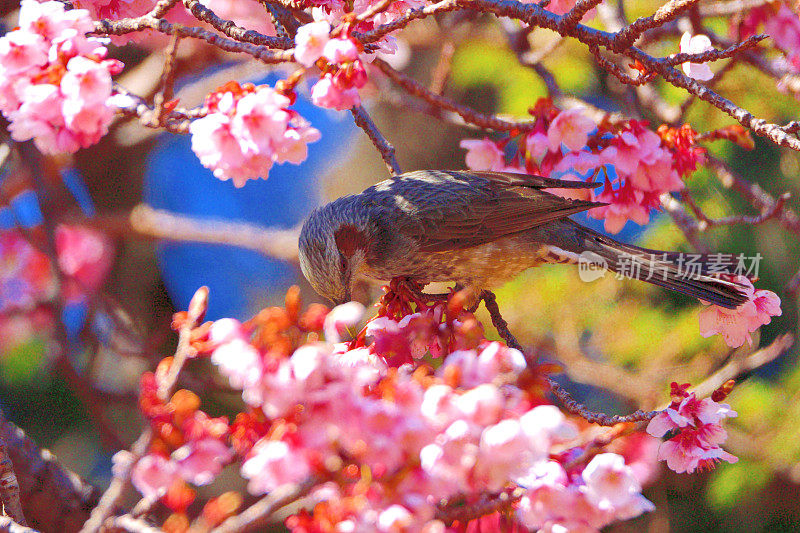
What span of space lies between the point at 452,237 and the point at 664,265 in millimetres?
817

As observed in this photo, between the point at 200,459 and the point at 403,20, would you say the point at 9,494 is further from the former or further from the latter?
the point at 403,20

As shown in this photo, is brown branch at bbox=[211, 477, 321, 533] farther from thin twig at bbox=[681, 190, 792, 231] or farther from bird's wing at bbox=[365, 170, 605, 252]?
thin twig at bbox=[681, 190, 792, 231]

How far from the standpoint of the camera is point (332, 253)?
2.37 metres

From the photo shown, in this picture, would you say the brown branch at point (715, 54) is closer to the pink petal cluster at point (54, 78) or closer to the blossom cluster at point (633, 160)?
the blossom cluster at point (633, 160)

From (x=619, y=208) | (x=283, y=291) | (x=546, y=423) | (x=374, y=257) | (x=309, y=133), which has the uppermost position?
(x=309, y=133)

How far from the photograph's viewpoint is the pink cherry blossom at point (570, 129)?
2156 mm

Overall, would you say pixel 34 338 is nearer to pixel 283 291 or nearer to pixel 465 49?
pixel 283 291

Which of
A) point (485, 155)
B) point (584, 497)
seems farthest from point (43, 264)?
point (584, 497)

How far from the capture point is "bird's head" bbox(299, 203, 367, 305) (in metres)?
2.36

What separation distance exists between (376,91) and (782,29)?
8.36 ft

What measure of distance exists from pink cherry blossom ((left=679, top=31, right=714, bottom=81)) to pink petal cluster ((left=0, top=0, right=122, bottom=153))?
4.81 ft

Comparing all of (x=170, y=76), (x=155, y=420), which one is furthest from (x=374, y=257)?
(x=155, y=420)

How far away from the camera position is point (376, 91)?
4070 mm

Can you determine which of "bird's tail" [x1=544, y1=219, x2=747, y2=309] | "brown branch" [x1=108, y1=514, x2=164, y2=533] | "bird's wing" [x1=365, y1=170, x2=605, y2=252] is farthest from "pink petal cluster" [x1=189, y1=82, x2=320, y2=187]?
"bird's tail" [x1=544, y1=219, x2=747, y2=309]
